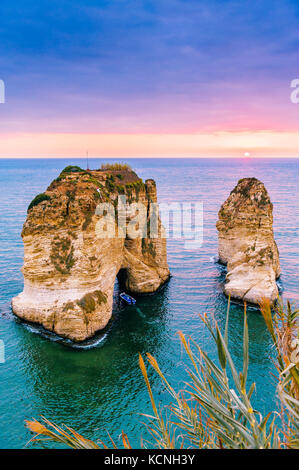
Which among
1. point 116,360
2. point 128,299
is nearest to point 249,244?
point 128,299

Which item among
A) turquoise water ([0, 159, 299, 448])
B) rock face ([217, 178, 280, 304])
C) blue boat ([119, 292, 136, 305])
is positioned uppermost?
rock face ([217, 178, 280, 304])

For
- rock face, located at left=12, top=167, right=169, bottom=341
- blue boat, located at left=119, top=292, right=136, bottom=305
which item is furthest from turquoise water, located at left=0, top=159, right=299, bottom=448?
rock face, located at left=12, top=167, right=169, bottom=341

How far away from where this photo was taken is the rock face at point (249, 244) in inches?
1415

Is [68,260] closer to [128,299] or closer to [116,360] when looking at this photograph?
[116,360]

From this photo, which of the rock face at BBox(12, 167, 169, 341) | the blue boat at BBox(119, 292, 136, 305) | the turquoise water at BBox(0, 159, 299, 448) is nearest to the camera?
the turquoise water at BBox(0, 159, 299, 448)

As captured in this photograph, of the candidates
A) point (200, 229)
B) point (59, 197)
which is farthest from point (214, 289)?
point (200, 229)

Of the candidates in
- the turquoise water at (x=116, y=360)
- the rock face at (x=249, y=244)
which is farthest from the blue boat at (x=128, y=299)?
the rock face at (x=249, y=244)

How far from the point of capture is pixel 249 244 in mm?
40094

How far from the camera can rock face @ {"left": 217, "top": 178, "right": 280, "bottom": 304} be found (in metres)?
35.9

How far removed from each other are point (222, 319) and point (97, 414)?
15983mm

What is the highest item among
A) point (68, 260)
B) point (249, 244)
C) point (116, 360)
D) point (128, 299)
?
point (68, 260)

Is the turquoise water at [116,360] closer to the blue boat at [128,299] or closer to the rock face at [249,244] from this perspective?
the blue boat at [128,299]

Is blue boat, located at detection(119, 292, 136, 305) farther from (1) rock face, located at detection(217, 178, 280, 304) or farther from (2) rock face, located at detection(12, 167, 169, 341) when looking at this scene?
(1) rock face, located at detection(217, 178, 280, 304)
